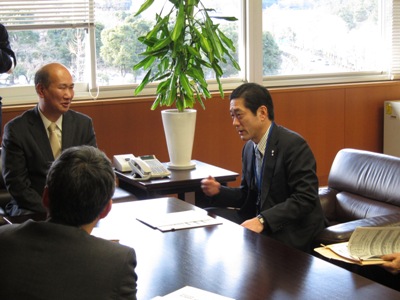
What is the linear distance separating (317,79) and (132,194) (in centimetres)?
293

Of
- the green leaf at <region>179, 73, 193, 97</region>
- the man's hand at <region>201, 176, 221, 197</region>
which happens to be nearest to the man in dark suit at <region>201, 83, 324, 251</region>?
the man's hand at <region>201, 176, 221, 197</region>

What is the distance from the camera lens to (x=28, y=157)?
3.84 meters

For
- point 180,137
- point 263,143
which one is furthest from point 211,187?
point 180,137

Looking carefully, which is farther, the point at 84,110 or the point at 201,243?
the point at 84,110

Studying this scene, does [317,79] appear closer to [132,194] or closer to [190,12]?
[190,12]

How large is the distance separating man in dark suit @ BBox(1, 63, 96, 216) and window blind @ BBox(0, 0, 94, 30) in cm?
148

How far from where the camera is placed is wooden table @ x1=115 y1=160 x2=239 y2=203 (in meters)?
4.21

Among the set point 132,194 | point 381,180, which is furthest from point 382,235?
point 132,194

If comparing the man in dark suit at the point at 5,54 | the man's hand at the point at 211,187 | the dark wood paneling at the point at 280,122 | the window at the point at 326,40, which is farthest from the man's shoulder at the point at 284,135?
the window at the point at 326,40

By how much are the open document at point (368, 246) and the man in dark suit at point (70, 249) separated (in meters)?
1.19

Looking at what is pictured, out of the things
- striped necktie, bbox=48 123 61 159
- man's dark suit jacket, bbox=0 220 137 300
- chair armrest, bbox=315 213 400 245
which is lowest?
chair armrest, bbox=315 213 400 245

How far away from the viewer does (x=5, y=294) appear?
167 centimetres

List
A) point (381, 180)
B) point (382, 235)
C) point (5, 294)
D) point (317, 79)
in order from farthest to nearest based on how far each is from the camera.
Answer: point (317, 79), point (381, 180), point (382, 235), point (5, 294)

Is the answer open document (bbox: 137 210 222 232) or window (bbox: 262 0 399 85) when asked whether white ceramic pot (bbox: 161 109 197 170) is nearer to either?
open document (bbox: 137 210 222 232)
